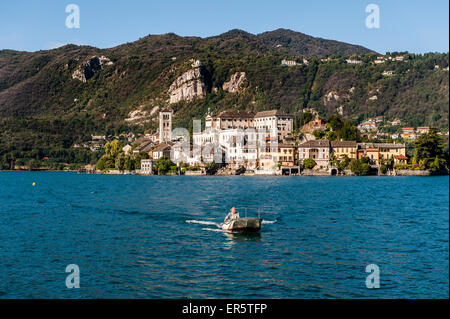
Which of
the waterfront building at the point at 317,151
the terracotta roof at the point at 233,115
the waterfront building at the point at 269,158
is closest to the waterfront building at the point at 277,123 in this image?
the terracotta roof at the point at 233,115

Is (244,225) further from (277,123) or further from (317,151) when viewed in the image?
(277,123)

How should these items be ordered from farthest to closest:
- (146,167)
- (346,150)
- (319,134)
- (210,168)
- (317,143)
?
(146,167) → (319,134) → (210,168) → (317,143) → (346,150)

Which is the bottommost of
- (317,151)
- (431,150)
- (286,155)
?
(286,155)

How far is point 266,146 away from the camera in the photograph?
162375 millimetres

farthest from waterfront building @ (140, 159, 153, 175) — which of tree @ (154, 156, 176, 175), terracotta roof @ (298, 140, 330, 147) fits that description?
terracotta roof @ (298, 140, 330, 147)

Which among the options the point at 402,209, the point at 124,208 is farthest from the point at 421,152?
the point at 124,208

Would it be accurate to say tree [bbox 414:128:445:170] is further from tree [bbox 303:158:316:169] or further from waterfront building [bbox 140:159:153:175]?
waterfront building [bbox 140:159:153:175]

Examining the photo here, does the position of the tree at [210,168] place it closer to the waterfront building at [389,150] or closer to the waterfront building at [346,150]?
the waterfront building at [346,150]

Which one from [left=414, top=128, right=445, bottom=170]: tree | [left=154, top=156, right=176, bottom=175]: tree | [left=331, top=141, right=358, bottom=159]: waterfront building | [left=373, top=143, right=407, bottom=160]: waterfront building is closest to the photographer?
[left=414, top=128, right=445, bottom=170]: tree

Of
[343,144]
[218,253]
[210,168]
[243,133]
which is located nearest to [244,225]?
[218,253]

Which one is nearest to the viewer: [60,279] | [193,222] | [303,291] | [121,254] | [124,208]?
[303,291]

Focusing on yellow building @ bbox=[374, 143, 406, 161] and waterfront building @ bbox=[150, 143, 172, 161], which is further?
waterfront building @ bbox=[150, 143, 172, 161]
